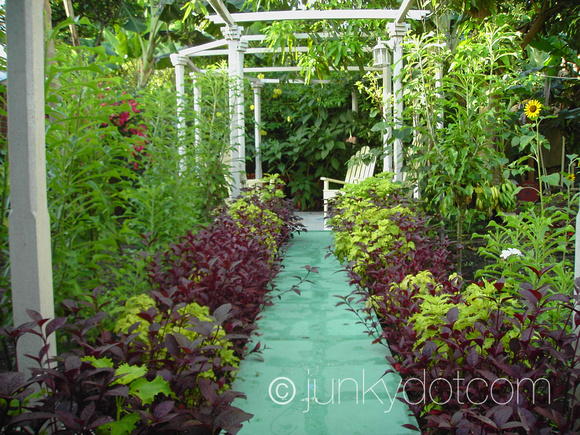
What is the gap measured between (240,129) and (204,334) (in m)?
4.60

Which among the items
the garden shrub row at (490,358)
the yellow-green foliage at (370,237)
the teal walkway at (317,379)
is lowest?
the teal walkway at (317,379)

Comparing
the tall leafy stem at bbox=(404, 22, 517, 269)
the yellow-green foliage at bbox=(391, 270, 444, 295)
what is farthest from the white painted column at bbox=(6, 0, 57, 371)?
the tall leafy stem at bbox=(404, 22, 517, 269)

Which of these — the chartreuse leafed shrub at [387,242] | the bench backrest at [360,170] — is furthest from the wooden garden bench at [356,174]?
the chartreuse leafed shrub at [387,242]

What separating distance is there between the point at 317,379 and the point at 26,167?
151 cm

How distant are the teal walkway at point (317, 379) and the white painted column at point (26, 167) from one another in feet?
2.99

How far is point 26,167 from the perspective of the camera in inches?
54.7

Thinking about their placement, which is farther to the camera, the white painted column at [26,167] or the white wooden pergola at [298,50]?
the white wooden pergola at [298,50]

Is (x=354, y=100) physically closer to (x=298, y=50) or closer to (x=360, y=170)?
(x=360, y=170)

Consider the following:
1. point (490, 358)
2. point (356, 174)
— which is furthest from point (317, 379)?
point (356, 174)

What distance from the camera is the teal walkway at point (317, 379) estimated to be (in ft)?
6.10

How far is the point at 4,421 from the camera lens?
3.55 feet

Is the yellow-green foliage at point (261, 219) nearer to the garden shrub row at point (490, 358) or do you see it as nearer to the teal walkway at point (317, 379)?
the teal walkway at point (317, 379)

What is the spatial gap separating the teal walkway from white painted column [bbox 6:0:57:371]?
912 millimetres

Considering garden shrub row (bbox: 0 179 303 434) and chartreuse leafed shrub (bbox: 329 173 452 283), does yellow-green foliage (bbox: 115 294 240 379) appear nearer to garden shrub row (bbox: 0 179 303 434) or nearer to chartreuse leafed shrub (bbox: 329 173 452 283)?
garden shrub row (bbox: 0 179 303 434)
